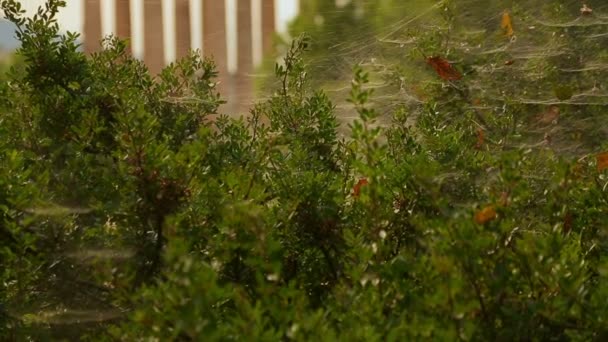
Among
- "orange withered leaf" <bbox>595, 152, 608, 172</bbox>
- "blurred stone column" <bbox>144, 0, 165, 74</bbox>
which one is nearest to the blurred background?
"blurred stone column" <bbox>144, 0, 165, 74</bbox>

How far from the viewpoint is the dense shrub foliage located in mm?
1196

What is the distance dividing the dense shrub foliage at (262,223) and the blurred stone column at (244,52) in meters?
0.84

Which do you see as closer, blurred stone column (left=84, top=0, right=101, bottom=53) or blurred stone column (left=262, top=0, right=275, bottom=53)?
blurred stone column (left=84, top=0, right=101, bottom=53)

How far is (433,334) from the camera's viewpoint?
1185 millimetres

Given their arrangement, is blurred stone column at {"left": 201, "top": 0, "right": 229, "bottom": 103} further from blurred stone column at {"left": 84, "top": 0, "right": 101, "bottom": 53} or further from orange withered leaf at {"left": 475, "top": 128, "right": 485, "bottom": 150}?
orange withered leaf at {"left": 475, "top": 128, "right": 485, "bottom": 150}

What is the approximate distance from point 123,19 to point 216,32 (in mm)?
361

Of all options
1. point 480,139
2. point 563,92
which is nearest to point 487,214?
point 480,139

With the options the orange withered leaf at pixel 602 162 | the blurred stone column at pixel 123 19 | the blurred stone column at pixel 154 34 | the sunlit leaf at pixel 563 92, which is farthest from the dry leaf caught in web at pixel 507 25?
the orange withered leaf at pixel 602 162

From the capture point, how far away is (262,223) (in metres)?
1.32

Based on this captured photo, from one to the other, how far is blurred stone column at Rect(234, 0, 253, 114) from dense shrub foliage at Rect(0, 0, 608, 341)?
2.74ft

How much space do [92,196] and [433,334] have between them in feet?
2.58

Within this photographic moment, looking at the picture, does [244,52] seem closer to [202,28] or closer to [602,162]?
[202,28]

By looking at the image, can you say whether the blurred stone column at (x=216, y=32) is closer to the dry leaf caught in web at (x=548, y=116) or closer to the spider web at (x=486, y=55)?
the spider web at (x=486, y=55)

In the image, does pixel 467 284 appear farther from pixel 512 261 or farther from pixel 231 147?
pixel 231 147
